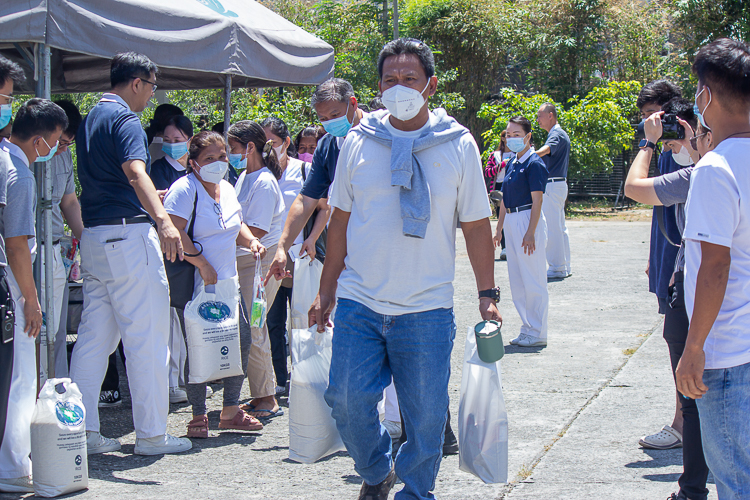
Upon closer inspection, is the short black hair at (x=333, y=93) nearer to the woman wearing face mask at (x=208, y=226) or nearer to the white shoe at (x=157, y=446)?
the woman wearing face mask at (x=208, y=226)

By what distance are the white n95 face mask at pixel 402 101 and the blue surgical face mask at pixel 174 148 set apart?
2.46 metres

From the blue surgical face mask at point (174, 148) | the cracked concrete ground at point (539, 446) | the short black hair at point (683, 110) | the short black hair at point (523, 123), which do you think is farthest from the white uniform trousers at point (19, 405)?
the short black hair at point (523, 123)

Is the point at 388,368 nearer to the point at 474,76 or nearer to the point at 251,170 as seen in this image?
the point at 251,170

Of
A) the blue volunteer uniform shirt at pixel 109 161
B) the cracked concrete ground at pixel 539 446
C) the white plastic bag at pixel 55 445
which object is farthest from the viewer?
the blue volunteer uniform shirt at pixel 109 161

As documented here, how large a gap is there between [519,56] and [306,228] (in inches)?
812

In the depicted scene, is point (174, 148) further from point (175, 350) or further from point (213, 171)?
point (175, 350)

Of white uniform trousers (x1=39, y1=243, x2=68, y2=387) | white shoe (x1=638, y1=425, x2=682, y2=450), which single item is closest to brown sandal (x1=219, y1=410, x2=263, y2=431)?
white uniform trousers (x1=39, y1=243, x2=68, y2=387)

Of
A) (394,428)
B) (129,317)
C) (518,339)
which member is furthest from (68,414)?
(518,339)

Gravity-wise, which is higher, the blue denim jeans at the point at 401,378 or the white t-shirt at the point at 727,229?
the white t-shirt at the point at 727,229

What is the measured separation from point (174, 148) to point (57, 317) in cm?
134

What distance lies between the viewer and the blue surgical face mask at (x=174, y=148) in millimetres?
5180

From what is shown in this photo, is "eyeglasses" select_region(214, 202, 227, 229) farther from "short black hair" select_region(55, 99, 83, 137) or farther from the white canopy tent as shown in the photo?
"short black hair" select_region(55, 99, 83, 137)

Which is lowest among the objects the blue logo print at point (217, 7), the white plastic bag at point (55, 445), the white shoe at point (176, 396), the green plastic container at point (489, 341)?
the white shoe at point (176, 396)

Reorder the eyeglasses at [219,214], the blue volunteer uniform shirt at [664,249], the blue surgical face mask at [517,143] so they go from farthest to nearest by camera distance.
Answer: the blue surgical face mask at [517,143], the eyeglasses at [219,214], the blue volunteer uniform shirt at [664,249]
